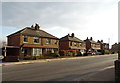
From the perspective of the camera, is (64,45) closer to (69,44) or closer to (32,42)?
(69,44)

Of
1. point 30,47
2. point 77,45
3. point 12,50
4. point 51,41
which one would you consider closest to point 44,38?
point 51,41

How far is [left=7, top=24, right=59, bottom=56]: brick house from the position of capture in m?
31.7

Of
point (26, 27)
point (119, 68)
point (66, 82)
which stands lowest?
point (66, 82)

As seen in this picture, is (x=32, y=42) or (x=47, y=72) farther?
(x=32, y=42)

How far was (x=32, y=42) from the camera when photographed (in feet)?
113

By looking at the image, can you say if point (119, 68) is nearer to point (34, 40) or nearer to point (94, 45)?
point (34, 40)

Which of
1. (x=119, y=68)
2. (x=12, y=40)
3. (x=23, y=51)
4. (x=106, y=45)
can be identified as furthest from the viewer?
(x=106, y=45)

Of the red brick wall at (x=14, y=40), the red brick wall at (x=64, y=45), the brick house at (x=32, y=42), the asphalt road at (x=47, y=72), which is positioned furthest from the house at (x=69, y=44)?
the asphalt road at (x=47, y=72)

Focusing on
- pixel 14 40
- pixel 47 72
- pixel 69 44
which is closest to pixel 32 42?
pixel 14 40

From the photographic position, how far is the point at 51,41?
40031mm

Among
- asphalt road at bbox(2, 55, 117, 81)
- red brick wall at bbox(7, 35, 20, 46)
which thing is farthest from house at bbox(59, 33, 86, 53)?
asphalt road at bbox(2, 55, 117, 81)

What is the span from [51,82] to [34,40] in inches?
1097

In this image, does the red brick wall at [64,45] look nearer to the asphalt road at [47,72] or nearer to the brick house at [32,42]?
the brick house at [32,42]

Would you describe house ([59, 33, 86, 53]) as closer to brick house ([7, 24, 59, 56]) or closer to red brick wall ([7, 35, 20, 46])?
brick house ([7, 24, 59, 56])
